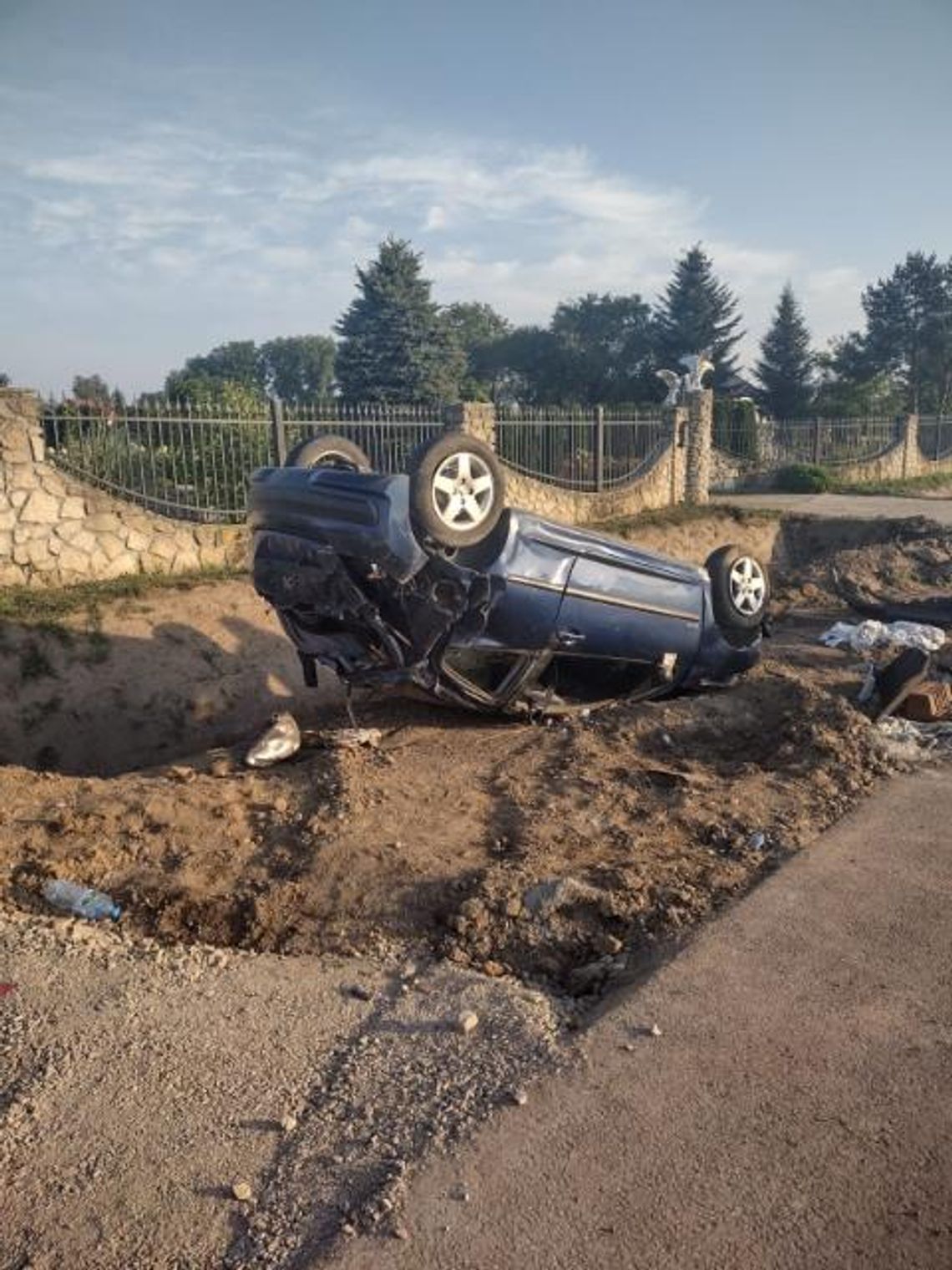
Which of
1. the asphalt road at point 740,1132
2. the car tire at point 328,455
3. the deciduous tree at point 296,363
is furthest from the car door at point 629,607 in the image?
the deciduous tree at point 296,363

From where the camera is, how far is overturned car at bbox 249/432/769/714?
4.95 metres

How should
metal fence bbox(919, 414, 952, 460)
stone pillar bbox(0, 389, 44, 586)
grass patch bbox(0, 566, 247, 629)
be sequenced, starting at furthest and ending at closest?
1. metal fence bbox(919, 414, 952, 460)
2. stone pillar bbox(0, 389, 44, 586)
3. grass patch bbox(0, 566, 247, 629)

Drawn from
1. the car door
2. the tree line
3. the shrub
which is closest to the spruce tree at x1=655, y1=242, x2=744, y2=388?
the tree line

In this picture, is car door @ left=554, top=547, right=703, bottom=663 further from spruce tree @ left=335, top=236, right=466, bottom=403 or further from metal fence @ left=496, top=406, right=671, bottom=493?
spruce tree @ left=335, top=236, right=466, bottom=403

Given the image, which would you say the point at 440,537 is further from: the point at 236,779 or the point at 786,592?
the point at 786,592

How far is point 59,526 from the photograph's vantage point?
9.99m

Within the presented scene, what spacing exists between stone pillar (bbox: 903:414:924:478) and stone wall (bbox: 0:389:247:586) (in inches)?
1044

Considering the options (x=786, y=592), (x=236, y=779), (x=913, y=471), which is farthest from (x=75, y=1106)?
(x=913, y=471)

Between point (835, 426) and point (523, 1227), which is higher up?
point (835, 426)

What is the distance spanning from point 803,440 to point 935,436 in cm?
1070

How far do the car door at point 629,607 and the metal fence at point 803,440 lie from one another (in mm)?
18809

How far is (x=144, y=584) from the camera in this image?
32.8 feet

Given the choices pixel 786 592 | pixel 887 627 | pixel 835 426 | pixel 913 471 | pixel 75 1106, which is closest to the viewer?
A: pixel 75 1106

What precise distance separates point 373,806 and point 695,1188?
278 centimetres
